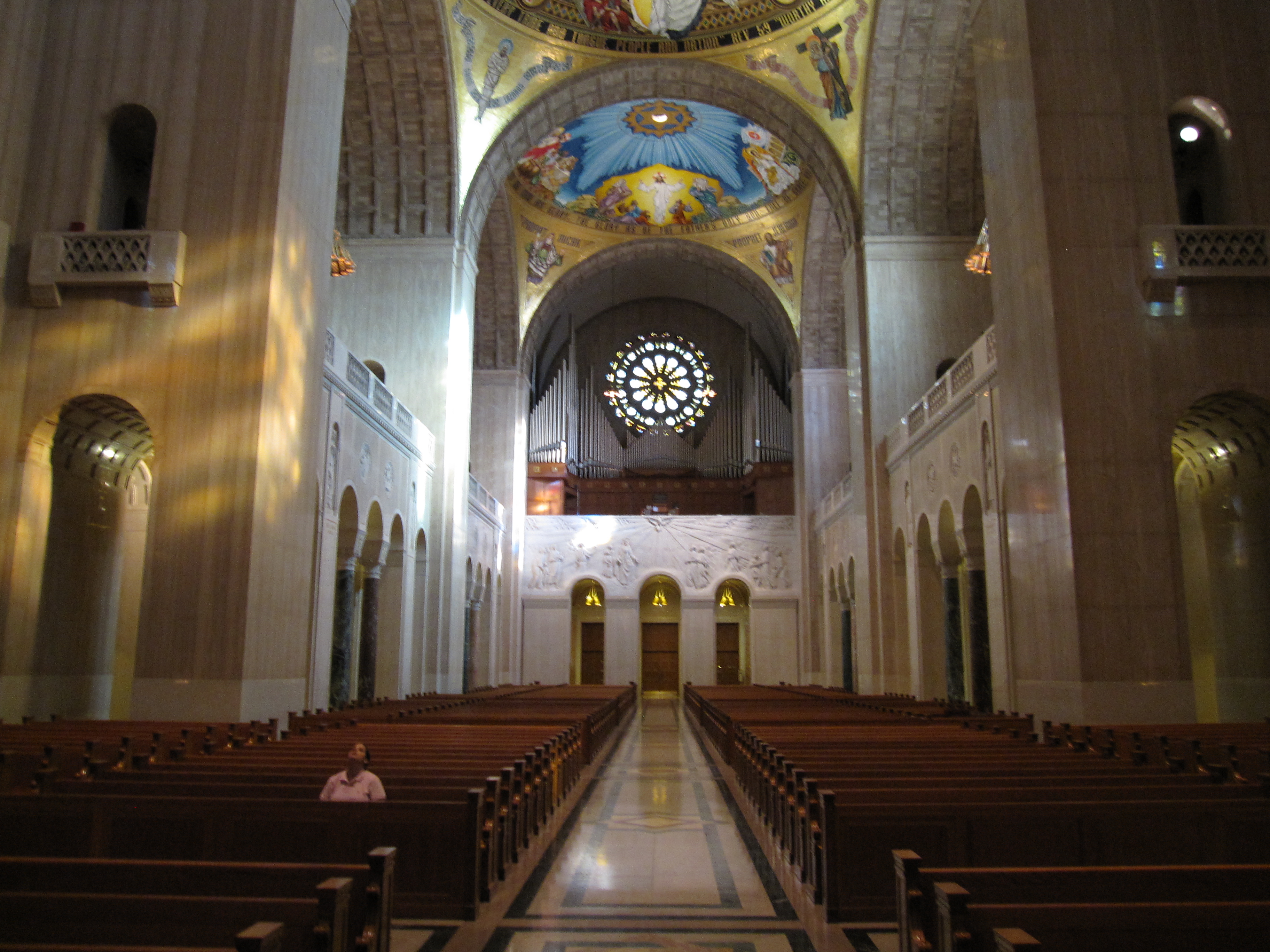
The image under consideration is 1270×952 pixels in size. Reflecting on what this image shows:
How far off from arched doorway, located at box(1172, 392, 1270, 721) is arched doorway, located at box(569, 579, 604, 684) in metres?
21.4

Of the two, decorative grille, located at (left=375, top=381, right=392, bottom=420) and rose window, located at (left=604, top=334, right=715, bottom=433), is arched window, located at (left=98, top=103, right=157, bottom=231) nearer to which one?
decorative grille, located at (left=375, top=381, right=392, bottom=420)

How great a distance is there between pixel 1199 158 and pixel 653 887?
32.0ft

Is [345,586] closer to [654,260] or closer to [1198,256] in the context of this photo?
[1198,256]

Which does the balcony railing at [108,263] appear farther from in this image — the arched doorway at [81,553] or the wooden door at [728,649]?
the wooden door at [728,649]

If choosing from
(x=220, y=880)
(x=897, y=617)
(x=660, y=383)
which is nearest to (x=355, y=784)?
(x=220, y=880)

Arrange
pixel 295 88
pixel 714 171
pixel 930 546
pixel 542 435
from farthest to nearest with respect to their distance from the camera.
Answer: pixel 542 435
pixel 714 171
pixel 930 546
pixel 295 88

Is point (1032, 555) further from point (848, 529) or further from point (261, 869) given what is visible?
point (848, 529)

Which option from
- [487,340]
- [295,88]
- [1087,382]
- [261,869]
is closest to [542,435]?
[487,340]

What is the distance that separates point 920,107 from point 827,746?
45.6 ft

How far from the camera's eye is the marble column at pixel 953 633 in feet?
48.2

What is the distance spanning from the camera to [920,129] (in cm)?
1789

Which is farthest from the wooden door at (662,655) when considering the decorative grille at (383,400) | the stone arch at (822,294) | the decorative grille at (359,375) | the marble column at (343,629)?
the decorative grille at (359,375)

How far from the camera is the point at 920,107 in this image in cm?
1764

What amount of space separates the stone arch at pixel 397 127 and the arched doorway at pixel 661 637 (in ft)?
52.6
